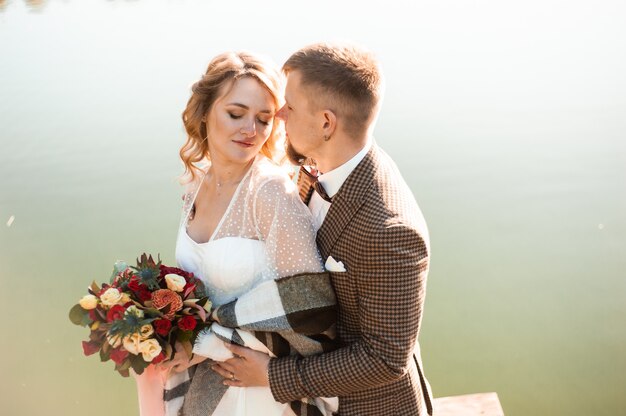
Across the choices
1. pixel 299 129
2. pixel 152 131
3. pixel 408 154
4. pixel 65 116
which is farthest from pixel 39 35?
pixel 299 129

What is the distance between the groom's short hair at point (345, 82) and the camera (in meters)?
2.10

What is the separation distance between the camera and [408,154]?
584 cm

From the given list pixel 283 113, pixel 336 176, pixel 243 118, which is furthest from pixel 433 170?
pixel 336 176

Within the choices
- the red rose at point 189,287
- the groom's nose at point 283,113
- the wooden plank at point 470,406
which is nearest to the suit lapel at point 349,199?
the groom's nose at point 283,113

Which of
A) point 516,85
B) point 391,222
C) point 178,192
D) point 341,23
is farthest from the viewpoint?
point 341,23

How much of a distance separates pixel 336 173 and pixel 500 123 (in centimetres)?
464

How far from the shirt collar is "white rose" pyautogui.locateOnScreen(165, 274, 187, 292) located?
1.72 feet

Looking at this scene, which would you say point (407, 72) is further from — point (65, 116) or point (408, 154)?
point (65, 116)

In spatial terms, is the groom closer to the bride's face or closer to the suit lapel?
the suit lapel

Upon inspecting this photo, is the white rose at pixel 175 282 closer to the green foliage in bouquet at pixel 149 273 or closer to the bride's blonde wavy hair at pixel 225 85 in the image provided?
the green foliage in bouquet at pixel 149 273

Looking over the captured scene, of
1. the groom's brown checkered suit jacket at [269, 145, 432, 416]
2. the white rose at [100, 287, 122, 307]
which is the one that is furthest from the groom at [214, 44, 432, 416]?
the white rose at [100, 287, 122, 307]

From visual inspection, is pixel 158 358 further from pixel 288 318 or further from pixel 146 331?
pixel 288 318

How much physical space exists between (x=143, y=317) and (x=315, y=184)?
0.65 metres

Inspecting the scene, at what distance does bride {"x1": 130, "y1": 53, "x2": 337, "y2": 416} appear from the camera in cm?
215
